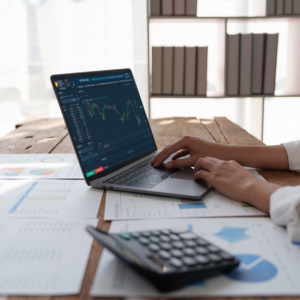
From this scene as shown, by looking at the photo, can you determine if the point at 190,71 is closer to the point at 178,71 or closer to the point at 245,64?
the point at 178,71

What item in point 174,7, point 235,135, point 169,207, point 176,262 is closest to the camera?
point 176,262

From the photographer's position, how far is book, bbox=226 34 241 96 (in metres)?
2.31

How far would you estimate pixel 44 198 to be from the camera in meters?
0.74

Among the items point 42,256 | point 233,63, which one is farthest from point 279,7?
point 42,256

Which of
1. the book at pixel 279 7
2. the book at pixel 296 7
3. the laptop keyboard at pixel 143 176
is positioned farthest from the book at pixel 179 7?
the laptop keyboard at pixel 143 176

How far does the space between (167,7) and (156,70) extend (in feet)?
1.45

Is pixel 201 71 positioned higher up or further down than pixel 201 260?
higher up

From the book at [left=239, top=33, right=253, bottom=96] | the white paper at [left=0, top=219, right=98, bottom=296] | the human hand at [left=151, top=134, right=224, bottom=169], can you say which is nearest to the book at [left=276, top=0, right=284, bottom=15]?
the book at [left=239, top=33, right=253, bottom=96]

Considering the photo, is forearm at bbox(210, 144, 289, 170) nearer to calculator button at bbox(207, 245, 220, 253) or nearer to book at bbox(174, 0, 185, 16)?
calculator button at bbox(207, 245, 220, 253)

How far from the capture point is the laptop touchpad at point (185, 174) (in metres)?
0.83

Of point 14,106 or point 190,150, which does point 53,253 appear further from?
point 14,106

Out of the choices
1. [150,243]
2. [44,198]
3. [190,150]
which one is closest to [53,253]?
[150,243]

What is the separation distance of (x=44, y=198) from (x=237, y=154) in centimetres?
54

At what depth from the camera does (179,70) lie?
7.74ft
